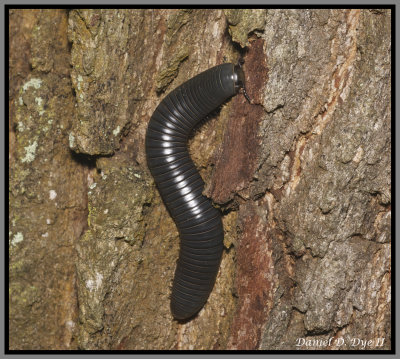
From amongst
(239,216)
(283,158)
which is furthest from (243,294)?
(283,158)

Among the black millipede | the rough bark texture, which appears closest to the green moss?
the rough bark texture

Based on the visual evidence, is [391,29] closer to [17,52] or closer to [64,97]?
[64,97]

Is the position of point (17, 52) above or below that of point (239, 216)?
above

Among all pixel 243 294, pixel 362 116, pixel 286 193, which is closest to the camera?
pixel 362 116
